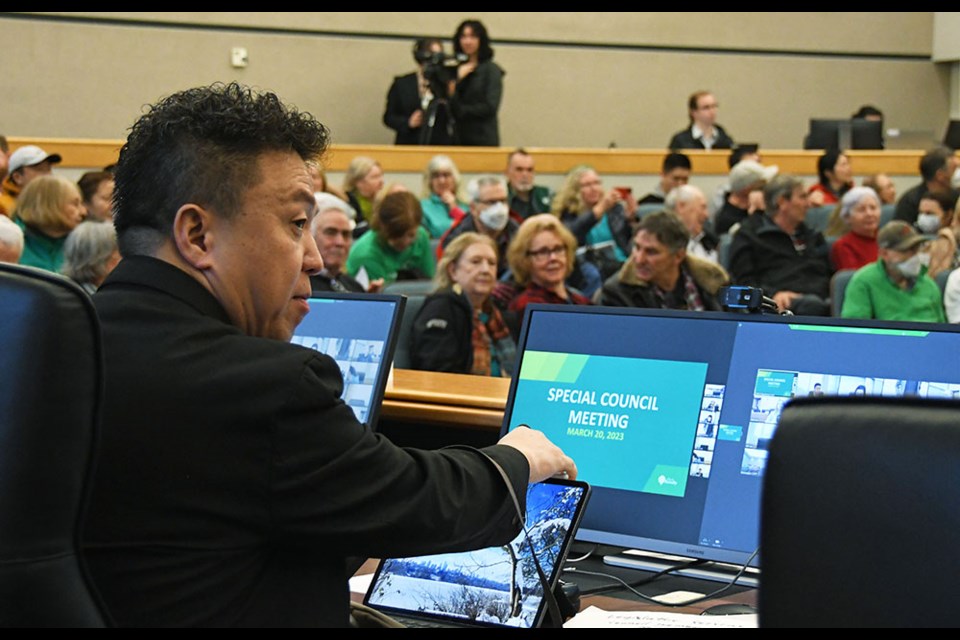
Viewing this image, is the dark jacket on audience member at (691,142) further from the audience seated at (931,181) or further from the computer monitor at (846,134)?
the audience seated at (931,181)

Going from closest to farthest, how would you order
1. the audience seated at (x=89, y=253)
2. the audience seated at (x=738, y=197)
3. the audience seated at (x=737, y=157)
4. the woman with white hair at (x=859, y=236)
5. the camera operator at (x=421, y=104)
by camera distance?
the audience seated at (x=89, y=253), the woman with white hair at (x=859, y=236), the audience seated at (x=738, y=197), the audience seated at (x=737, y=157), the camera operator at (x=421, y=104)

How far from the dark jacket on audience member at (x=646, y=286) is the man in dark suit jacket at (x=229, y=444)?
12.4 feet

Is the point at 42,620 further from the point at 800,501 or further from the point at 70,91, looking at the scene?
the point at 70,91

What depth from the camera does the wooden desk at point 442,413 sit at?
108 inches

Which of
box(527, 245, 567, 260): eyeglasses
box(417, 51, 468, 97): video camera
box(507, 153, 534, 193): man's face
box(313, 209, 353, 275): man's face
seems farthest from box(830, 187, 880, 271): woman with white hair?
box(417, 51, 468, 97): video camera

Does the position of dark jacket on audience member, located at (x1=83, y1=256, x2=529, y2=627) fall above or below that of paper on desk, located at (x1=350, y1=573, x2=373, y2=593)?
above

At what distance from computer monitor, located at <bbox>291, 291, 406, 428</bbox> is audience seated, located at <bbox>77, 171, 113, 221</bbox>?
3742 millimetres

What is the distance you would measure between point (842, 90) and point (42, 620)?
528 inches

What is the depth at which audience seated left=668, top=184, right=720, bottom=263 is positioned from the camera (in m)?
7.92

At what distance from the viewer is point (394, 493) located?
4.82 ft

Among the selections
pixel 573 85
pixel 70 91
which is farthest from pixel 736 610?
pixel 573 85

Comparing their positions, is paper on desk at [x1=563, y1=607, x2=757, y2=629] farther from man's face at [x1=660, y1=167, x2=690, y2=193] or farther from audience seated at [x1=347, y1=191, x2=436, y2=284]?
man's face at [x1=660, y1=167, x2=690, y2=193]

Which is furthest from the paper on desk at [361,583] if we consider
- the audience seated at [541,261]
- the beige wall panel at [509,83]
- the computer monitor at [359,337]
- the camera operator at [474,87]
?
the beige wall panel at [509,83]
